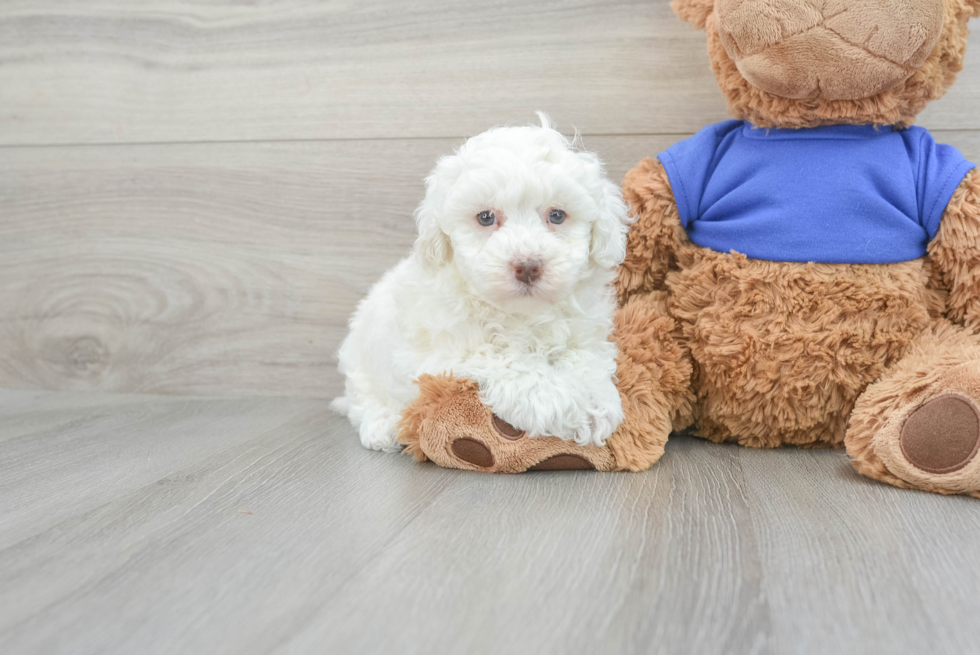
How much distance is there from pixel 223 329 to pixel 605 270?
2.65 feet

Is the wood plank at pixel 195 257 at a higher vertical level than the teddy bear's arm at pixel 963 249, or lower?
lower

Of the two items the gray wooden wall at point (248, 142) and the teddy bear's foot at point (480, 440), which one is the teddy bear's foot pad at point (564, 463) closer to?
the teddy bear's foot at point (480, 440)

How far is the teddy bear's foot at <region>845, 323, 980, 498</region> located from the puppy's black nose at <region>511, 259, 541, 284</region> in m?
0.43

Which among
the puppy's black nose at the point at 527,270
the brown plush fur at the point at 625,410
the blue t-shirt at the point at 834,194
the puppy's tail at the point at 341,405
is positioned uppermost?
the blue t-shirt at the point at 834,194

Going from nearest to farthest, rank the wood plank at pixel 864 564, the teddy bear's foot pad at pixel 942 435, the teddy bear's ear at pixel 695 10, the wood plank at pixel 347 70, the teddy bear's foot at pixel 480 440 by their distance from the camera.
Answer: the wood plank at pixel 864 564 → the teddy bear's foot pad at pixel 942 435 → the teddy bear's foot at pixel 480 440 → the teddy bear's ear at pixel 695 10 → the wood plank at pixel 347 70

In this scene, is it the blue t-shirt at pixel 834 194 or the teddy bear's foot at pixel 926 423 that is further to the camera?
the blue t-shirt at pixel 834 194

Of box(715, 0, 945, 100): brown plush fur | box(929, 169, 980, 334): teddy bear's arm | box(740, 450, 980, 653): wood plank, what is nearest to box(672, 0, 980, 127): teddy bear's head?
box(715, 0, 945, 100): brown plush fur

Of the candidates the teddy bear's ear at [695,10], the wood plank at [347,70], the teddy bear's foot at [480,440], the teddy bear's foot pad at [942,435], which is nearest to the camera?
the teddy bear's foot pad at [942,435]

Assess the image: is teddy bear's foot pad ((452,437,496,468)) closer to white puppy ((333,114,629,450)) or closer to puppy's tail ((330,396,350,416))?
white puppy ((333,114,629,450))

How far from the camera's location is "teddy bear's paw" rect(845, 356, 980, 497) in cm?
85

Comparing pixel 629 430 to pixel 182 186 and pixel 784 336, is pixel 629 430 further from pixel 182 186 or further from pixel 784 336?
pixel 182 186

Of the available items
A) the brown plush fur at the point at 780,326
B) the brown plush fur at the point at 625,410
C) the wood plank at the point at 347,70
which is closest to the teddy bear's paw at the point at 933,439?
the brown plush fur at the point at 780,326

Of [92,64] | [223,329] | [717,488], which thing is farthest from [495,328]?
[92,64]

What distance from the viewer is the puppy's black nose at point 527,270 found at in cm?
89
